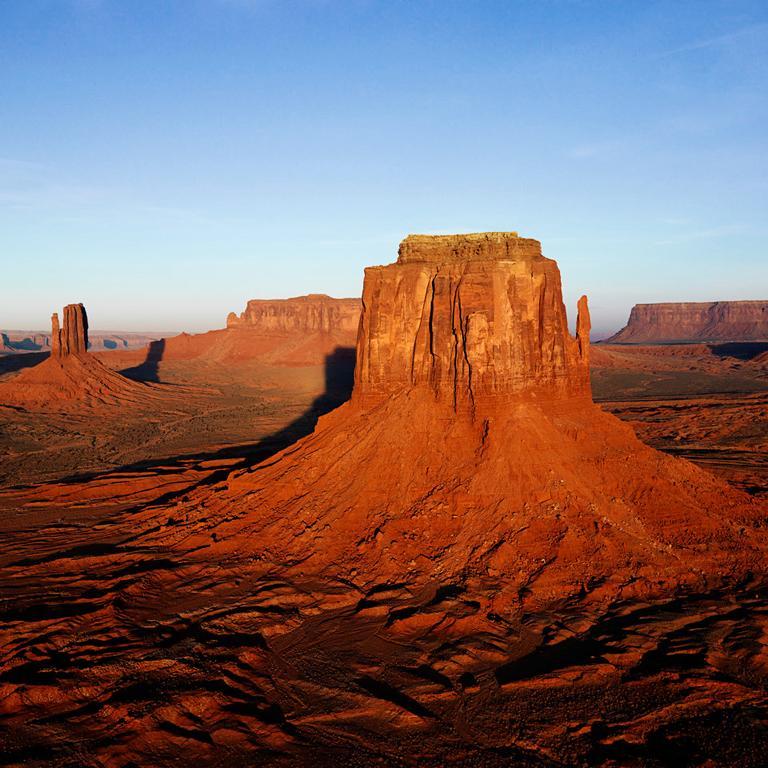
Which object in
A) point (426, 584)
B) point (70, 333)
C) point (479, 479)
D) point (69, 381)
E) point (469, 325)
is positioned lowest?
point (426, 584)

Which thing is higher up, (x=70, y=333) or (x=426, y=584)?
(x=70, y=333)

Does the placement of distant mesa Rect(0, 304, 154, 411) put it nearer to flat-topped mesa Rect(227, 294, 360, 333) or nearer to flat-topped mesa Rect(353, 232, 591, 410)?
flat-topped mesa Rect(353, 232, 591, 410)

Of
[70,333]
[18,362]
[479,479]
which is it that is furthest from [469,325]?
[18,362]

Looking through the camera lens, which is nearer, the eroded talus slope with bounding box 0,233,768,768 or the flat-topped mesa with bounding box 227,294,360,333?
the eroded talus slope with bounding box 0,233,768,768

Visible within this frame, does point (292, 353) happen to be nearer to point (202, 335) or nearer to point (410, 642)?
point (202, 335)

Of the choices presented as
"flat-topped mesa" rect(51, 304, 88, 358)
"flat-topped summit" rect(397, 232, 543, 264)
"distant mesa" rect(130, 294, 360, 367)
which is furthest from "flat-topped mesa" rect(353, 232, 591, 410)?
"distant mesa" rect(130, 294, 360, 367)

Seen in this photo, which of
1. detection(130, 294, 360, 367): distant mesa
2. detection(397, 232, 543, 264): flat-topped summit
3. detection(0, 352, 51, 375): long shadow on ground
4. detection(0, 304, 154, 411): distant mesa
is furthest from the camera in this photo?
detection(130, 294, 360, 367): distant mesa

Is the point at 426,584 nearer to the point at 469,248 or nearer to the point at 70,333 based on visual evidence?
the point at 469,248
